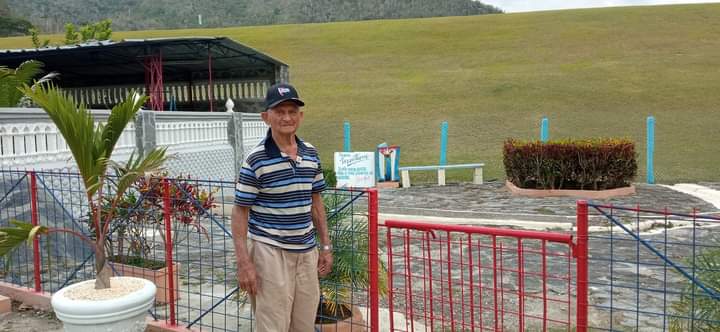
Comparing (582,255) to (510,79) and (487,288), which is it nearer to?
(487,288)

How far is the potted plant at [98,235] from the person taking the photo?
3672mm

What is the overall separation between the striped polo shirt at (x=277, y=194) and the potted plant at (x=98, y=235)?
1.18 metres

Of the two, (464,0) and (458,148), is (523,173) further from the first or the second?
(464,0)

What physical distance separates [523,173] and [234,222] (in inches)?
454

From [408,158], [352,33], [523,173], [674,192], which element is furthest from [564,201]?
[352,33]

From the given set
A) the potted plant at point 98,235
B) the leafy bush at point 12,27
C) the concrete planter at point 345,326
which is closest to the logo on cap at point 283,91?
the potted plant at point 98,235

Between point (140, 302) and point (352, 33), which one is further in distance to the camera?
point (352, 33)

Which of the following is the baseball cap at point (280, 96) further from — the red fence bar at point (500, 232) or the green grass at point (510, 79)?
the green grass at point (510, 79)

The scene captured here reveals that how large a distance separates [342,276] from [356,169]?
1053cm

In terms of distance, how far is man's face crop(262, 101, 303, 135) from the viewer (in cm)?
316

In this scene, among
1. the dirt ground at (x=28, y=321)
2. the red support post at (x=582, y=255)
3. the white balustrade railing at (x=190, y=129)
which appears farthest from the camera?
the white balustrade railing at (x=190, y=129)

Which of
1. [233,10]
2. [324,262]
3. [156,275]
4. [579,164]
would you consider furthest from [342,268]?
[233,10]

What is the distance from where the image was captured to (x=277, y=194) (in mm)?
3143

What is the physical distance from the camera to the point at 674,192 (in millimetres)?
13617
